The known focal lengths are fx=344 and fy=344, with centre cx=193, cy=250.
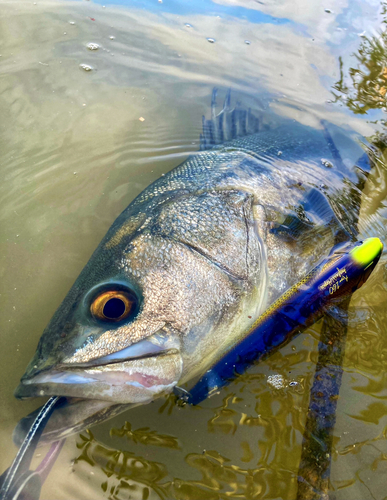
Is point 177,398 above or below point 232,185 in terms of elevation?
below

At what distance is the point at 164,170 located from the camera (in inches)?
131

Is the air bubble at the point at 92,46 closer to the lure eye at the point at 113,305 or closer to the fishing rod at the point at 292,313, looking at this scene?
the lure eye at the point at 113,305

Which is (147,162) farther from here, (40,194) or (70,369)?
(70,369)

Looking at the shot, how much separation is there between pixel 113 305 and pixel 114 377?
35 centimetres

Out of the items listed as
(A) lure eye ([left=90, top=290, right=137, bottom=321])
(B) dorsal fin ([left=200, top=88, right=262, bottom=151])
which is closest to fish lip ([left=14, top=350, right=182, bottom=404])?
(A) lure eye ([left=90, top=290, right=137, bottom=321])

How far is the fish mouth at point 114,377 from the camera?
5.07 feet

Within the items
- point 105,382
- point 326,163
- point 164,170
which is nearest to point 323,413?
point 105,382

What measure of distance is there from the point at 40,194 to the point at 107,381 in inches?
84.2

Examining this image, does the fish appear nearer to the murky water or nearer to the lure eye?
the lure eye

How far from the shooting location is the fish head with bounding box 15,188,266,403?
1.58m

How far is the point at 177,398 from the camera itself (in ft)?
6.70

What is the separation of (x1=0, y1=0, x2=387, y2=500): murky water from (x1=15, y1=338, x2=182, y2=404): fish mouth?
16.0 inches

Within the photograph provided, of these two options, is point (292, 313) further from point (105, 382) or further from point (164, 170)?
point (164, 170)

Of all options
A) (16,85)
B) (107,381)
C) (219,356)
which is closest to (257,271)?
(219,356)
